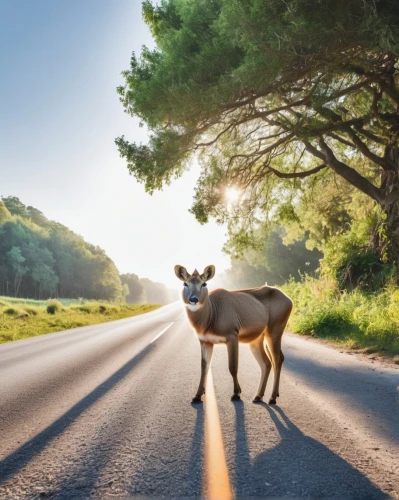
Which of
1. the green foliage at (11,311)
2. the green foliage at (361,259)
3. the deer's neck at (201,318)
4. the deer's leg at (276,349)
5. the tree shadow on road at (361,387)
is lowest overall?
the tree shadow on road at (361,387)

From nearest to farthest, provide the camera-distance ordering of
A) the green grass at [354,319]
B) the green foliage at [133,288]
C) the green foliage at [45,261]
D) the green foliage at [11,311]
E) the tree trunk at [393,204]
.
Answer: the green grass at [354,319]
the tree trunk at [393,204]
the green foliage at [11,311]
the green foliage at [45,261]
the green foliage at [133,288]

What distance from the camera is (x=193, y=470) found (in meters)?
2.89

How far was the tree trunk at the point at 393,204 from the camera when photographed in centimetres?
1384

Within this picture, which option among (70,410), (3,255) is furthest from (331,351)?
(3,255)

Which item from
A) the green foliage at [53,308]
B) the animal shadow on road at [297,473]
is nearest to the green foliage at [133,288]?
the green foliage at [53,308]

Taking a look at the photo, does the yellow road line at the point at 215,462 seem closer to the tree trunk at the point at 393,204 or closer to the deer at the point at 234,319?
the deer at the point at 234,319

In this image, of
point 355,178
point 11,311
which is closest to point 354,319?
point 355,178

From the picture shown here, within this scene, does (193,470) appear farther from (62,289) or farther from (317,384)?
(62,289)

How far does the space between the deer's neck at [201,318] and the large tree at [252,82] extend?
6547 mm

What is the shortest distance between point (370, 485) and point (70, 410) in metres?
3.59

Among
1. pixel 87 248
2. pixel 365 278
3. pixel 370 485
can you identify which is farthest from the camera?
pixel 87 248

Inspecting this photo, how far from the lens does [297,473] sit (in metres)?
2.83

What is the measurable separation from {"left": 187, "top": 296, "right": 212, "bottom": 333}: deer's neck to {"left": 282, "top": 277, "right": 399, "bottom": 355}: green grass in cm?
566

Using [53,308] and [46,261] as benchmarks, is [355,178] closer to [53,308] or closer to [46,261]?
[53,308]
